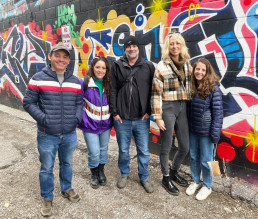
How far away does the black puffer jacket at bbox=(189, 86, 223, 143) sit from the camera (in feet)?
7.73

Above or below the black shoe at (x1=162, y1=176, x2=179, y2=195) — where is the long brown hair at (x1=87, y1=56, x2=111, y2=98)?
above

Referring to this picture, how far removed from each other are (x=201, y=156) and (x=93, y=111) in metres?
1.44

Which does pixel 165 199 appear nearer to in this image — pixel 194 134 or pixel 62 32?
pixel 194 134

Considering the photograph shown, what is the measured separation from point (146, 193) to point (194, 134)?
100 centimetres

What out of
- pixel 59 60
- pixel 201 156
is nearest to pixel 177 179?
pixel 201 156

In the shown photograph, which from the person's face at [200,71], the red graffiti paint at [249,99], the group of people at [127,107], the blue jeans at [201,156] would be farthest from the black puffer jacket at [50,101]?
the red graffiti paint at [249,99]

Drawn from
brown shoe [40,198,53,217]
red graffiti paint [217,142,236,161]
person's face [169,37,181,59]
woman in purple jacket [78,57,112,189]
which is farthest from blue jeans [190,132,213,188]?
brown shoe [40,198,53,217]

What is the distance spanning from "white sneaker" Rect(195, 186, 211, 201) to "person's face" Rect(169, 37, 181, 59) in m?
1.71

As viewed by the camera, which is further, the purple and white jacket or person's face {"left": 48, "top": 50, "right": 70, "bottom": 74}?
the purple and white jacket

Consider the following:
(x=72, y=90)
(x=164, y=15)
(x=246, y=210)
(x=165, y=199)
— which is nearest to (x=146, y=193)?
(x=165, y=199)

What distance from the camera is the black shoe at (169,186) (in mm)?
2758

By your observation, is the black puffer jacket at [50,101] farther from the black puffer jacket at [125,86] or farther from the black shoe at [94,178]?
the black shoe at [94,178]

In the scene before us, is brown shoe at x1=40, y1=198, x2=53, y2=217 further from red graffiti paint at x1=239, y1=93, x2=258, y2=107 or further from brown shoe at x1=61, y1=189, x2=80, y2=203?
red graffiti paint at x1=239, y1=93, x2=258, y2=107

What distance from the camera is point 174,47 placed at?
8.07ft
